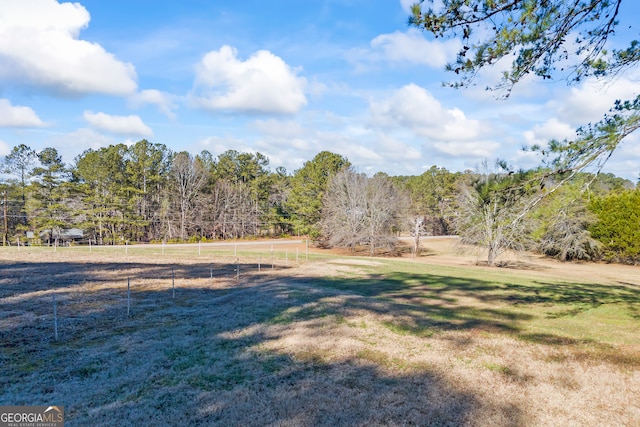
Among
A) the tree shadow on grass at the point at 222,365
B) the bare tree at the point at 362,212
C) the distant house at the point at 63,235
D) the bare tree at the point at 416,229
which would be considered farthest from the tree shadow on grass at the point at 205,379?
the distant house at the point at 63,235

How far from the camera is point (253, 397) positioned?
5.01 metres

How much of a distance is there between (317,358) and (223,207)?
149ft

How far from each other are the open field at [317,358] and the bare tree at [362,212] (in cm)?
2406

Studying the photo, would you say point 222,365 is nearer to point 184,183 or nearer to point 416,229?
point 416,229

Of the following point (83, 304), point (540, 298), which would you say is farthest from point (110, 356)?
point (540, 298)

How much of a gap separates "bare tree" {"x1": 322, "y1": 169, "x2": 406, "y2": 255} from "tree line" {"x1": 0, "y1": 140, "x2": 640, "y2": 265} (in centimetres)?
11

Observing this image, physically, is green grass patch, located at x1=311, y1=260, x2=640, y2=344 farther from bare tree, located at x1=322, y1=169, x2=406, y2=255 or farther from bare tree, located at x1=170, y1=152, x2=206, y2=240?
bare tree, located at x1=170, y1=152, x2=206, y2=240

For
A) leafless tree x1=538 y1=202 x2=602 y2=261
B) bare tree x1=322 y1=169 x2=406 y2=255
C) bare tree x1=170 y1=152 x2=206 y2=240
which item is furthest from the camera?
bare tree x1=170 y1=152 x2=206 y2=240

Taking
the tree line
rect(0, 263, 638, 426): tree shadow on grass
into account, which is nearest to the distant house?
the tree line

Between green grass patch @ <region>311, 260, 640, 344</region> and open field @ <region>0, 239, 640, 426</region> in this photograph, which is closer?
open field @ <region>0, 239, 640, 426</region>

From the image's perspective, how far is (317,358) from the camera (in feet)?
21.5

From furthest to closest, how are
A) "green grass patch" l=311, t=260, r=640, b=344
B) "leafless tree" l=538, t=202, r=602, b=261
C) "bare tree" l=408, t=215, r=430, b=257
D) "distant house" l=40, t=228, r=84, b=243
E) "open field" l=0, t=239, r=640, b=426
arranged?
"distant house" l=40, t=228, r=84, b=243 < "bare tree" l=408, t=215, r=430, b=257 < "leafless tree" l=538, t=202, r=602, b=261 < "green grass patch" l=311, t=260, r=640, b=344 < "open field" l=0, t=239, r=640, b=426

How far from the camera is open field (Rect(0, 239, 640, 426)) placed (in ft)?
15.4

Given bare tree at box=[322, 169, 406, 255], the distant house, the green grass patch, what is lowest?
the green grass patch
